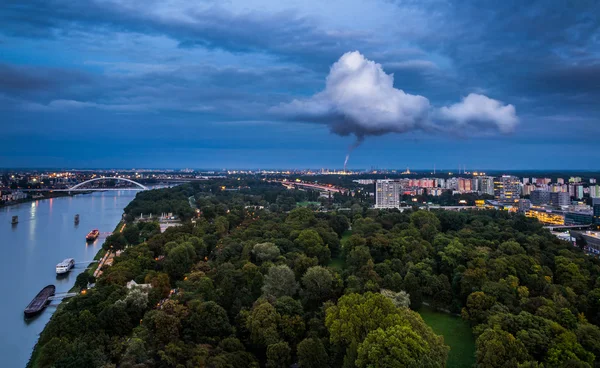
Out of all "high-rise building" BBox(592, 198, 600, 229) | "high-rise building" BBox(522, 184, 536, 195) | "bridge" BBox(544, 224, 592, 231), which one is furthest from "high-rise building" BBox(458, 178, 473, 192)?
"bridge" BBox(544, 224, 592, 231)

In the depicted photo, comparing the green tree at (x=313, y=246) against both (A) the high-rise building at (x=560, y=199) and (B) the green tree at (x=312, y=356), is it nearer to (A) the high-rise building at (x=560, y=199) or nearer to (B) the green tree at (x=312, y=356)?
(B) the green tree at (x=312, y=356)

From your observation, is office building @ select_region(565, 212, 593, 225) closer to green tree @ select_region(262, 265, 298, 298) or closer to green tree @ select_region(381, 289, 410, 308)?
green tree @ select_region(381, 289, 410, 308)

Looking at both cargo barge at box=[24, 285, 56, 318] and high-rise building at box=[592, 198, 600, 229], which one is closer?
cargo barge at box=[24, 285, 56, 318]

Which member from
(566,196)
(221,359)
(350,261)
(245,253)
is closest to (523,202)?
(566,196)

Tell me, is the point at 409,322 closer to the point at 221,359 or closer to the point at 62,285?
the point at 221,359

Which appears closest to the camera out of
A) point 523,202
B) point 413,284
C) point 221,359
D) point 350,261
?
point 221,359

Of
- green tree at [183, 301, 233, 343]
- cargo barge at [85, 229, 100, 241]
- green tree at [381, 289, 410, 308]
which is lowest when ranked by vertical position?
cargo barge at [85, 229, 100, 241]
